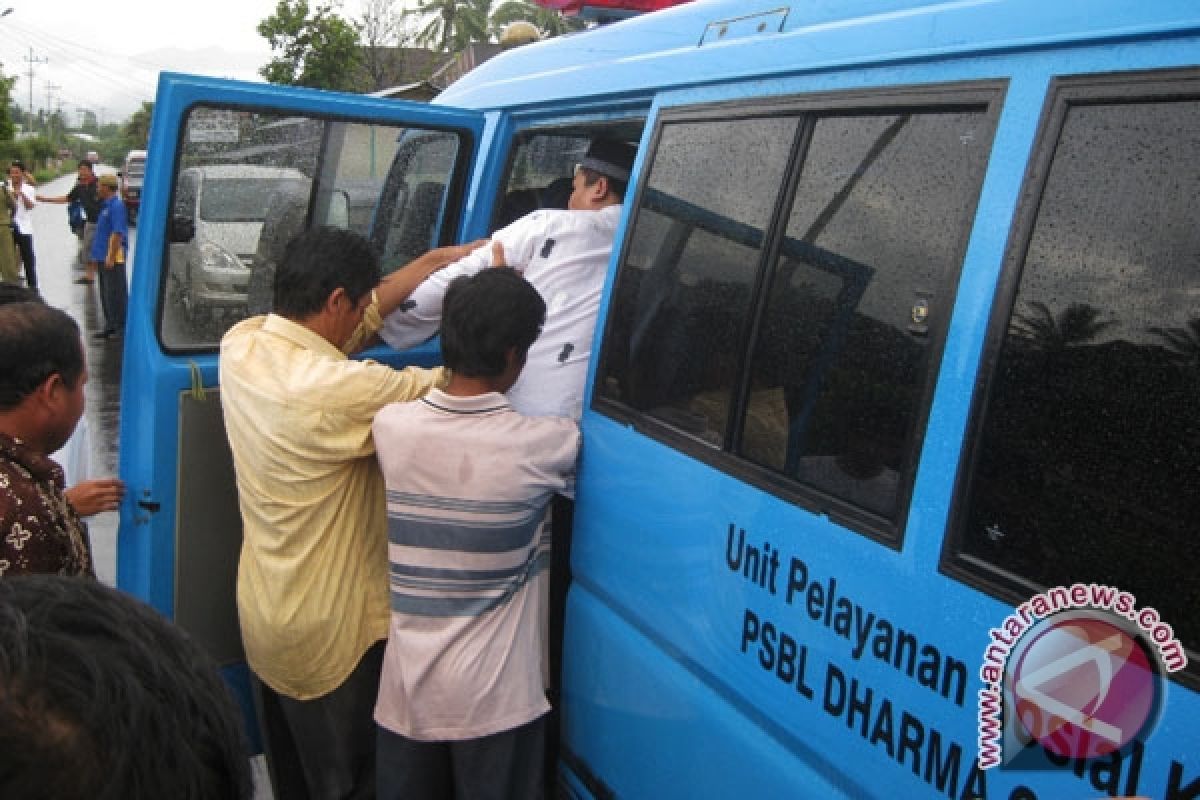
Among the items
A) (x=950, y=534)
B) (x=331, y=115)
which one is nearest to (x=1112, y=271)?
(x=950, y=534)

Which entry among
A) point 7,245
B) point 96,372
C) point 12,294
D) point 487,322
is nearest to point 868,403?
point 487,322

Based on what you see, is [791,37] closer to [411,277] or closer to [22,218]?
[411,277]

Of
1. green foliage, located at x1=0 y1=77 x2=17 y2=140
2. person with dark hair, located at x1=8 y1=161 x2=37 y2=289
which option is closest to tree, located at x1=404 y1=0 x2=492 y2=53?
green foliage, located at x1=0 y1=77 x2=17 y2=140

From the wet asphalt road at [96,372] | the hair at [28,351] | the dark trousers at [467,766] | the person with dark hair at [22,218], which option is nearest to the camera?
the hair at [28,351]

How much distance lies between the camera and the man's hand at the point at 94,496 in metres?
2.54

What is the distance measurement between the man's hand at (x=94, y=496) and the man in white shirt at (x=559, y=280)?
81 cm

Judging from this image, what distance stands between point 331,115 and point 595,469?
1.30 m

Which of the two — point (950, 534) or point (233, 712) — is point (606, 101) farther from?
point (233, 712)

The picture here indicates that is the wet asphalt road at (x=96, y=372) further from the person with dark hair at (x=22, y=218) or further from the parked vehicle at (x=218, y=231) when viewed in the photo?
the person with dark hair at (x=22, y=218)

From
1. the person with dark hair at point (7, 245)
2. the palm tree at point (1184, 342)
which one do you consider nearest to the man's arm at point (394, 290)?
the palm tree at point (1184, 342)

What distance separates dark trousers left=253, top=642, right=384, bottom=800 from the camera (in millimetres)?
2629

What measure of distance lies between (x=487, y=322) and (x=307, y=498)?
64 centimetres

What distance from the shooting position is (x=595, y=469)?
7.63 feet

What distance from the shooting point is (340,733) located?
265 cm
